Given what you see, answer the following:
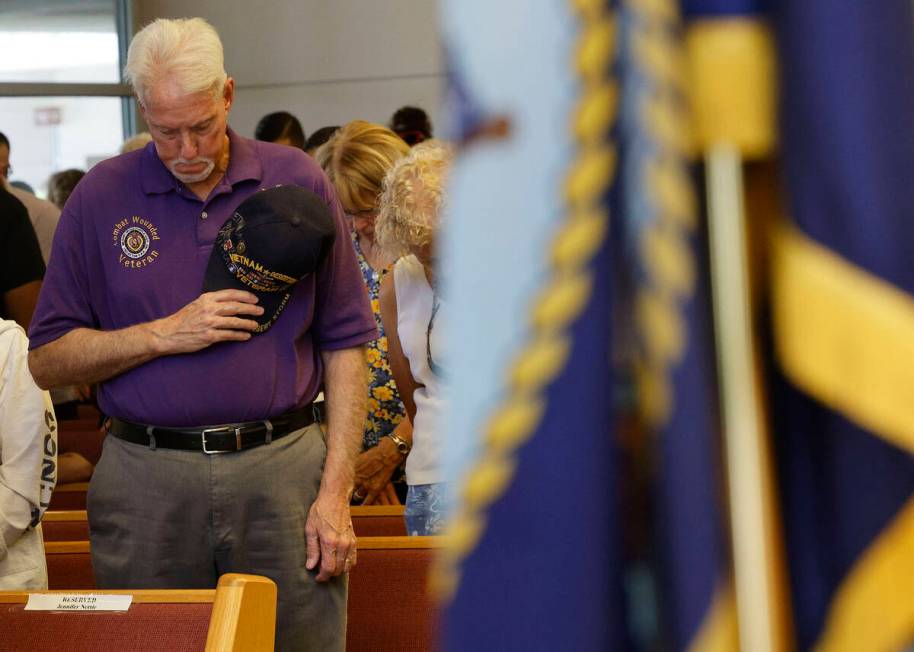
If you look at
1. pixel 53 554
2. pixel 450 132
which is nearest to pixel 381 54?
pixel 53 554

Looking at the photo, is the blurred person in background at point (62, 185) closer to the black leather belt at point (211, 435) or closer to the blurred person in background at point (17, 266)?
the blurred person in background at point (17, 266)

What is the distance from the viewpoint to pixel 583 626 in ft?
1.70

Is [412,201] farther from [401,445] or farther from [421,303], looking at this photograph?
[401,445]

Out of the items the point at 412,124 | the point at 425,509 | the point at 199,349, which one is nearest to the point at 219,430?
the point at 199,349

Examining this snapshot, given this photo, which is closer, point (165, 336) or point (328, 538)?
point (165, 336)

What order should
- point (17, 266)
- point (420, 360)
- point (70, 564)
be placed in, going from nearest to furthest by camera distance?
point (70, 564) < point (420, 360) < point (17, 266)

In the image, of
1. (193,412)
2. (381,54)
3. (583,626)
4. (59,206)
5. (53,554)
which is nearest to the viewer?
(583,626)

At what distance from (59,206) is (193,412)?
13.6ft

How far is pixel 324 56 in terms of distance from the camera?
8.52 m

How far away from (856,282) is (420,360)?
96.4 inches

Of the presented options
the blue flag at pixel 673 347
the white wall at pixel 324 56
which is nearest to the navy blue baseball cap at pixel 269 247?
the blue flag at pixel 673 347

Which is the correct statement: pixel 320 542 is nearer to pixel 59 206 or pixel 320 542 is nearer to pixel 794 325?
pixel 794 325

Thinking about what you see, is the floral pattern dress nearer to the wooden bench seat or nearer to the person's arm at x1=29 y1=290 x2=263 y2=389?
the wooden bench seat

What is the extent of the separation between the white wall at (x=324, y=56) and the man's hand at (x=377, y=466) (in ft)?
16.3
